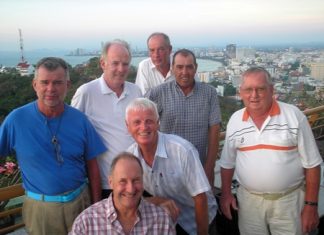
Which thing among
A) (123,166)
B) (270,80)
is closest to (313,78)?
(270,80)

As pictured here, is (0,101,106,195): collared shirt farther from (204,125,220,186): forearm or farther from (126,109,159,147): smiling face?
(204,125,220,186): forearm

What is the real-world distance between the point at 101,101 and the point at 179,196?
921 mm

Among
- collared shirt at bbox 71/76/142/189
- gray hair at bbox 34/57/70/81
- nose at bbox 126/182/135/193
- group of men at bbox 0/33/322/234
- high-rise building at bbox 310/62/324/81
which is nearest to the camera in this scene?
nose at bbox 126/182/135/193

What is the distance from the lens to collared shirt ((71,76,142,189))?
8.02 feet

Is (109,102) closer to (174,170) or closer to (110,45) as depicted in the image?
(110,45)

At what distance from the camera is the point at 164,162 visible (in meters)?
2.14

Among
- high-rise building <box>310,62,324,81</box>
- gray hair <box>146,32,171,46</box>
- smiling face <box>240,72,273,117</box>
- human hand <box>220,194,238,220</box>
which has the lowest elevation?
human hand <box>220,194,238,220</box>

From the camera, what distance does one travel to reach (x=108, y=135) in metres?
2.45

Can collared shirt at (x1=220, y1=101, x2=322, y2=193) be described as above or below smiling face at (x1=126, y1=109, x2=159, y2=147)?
below

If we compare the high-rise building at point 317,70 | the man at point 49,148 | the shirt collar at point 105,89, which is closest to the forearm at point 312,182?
the shirt collar at point 105,89

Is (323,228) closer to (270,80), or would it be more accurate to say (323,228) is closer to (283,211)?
(283,211)

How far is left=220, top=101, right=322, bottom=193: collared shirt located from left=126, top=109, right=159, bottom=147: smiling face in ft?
2.46

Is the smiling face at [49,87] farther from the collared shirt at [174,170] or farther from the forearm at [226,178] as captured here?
the forearm at [226,178]

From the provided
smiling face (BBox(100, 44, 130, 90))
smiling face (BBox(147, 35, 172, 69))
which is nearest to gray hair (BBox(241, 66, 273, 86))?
smiling face (BBox(100, 44, 130, 90))
